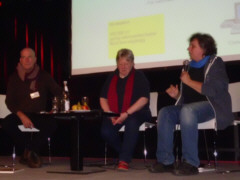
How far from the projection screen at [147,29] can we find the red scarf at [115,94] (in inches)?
32.9

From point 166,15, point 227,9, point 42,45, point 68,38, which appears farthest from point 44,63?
point 227,9

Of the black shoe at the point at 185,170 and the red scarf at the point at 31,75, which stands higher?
the red scarf at the point at 31,75

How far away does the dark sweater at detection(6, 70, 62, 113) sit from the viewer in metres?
4.16

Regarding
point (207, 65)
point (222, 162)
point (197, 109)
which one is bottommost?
point (222, 162)

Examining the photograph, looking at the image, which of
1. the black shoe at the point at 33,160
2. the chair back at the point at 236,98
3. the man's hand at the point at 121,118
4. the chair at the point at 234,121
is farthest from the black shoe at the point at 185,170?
the black shoe at the point at 33,160

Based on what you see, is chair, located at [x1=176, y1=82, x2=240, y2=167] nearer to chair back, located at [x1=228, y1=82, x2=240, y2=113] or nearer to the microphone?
chair back, located at [x1=228, y1=82, x2=240, y2=113]

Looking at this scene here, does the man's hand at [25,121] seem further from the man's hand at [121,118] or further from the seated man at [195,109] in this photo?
the seated man at [195,109]

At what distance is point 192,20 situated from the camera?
4246mm

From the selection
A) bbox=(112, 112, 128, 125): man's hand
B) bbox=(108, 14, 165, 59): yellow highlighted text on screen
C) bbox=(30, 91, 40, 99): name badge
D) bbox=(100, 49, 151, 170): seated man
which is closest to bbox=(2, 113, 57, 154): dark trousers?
bbox=(30, 91, 40, 99): name badge

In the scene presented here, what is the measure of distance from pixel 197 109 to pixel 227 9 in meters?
1.41

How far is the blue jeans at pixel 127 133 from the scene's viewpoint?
339 cm

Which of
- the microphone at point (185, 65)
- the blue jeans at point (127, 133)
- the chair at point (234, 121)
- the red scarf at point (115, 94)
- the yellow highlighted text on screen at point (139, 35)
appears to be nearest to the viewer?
the microphone at point (185, 65)

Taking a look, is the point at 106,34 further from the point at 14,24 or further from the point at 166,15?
the point at 14,24

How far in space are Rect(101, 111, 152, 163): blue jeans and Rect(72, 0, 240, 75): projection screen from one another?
1.05m
